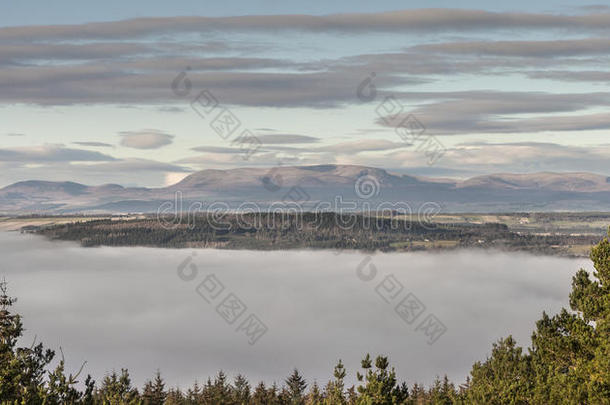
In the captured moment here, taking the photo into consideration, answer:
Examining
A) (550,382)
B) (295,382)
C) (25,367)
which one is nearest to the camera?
(550,382)

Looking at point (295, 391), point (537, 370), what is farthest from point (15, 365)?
point (295, 391)

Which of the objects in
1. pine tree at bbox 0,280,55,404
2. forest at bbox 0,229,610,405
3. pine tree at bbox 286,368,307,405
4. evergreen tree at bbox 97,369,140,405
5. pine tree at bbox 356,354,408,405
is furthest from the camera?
pine tree at bbox 286,368,307,405

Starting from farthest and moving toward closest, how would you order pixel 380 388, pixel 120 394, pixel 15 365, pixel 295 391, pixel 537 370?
pixel 295 391 < pixel 120 394 < pixel 537 370 < pixel 380 388 < pixel 15 365

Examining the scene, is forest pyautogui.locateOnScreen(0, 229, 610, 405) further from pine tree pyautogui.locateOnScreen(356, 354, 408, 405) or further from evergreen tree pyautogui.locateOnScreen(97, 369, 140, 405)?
evergreen tree pyautogui.locateOnScreen(97, 369, 140, 405)

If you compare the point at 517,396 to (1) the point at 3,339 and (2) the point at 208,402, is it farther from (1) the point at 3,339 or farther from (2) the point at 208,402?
(2) the point at 208,402

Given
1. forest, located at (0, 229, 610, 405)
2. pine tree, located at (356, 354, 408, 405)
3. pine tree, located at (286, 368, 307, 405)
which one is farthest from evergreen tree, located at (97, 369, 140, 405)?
pine tree, located at (286, 368, 307, 405)

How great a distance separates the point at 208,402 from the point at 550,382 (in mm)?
86782

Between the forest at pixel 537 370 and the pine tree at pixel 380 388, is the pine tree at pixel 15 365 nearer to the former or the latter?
the forest at pixel 537 370

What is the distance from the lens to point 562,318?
6844 cm

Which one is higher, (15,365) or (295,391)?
(295,391)

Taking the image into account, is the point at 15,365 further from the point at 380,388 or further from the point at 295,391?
the point at 295,391

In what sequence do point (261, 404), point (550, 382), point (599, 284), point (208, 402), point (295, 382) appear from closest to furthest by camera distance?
point (550, 382) < point (599, 284) < point (208, 402) < point (261, 404) < point (295, 382)

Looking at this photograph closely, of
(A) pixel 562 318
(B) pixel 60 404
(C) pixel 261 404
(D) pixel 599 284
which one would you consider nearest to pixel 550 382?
(A) pixel 562 318

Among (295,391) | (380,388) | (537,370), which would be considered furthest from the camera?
(295,391)
